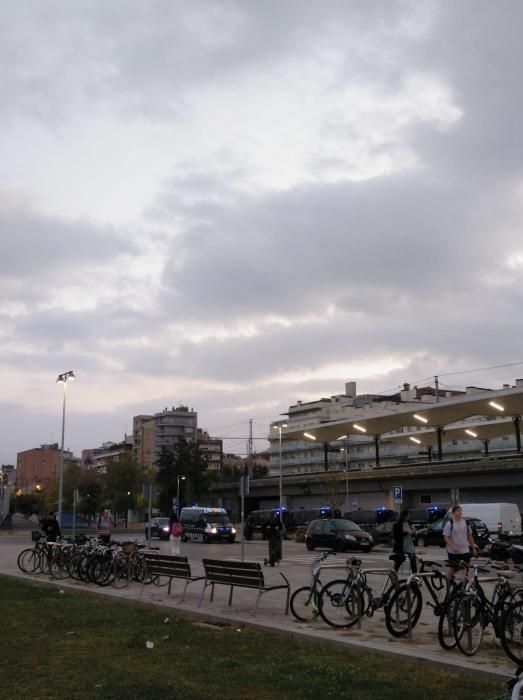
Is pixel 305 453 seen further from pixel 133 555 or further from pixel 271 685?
pixel 271 685

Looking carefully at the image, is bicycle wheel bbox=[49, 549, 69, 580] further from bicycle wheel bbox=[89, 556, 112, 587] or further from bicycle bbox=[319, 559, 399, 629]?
bicycle bbox=[319, 559, 399, 629]

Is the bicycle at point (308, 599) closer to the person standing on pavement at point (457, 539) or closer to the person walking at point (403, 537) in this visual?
the person standing on pavement at point (457, 539)

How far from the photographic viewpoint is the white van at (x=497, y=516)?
1663 inches

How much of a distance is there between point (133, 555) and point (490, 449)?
311 ft

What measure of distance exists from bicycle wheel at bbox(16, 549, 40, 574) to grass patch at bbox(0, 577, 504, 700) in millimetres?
10004

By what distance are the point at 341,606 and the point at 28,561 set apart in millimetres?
13524

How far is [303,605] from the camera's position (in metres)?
12.5

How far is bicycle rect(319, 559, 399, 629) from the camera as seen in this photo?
11305mm

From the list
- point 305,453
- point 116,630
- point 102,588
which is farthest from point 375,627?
point 305,453

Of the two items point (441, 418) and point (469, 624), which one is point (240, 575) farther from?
point (441, 418)

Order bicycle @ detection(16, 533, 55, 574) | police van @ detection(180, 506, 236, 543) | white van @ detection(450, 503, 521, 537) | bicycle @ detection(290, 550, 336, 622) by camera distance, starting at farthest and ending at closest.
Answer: police van @ detection(180, 506, 236, 543) < white van @ detection(450, 503, 521, 537) < bicycle @ detection(16, 533, 55, 574) < bicycle @ detection(290, 550, 336, 622)

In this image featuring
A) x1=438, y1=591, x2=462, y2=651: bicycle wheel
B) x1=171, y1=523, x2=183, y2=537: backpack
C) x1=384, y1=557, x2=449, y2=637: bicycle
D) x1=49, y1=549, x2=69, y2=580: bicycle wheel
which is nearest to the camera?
x1=438, y1=591, x2=462, y2=651: bicycle wheel

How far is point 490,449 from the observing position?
10612 centimetres

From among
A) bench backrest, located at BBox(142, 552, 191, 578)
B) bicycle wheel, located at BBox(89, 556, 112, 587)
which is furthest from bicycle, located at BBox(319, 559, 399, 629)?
bicycle wheel, located at BBox(89, 556, 112, 587)
